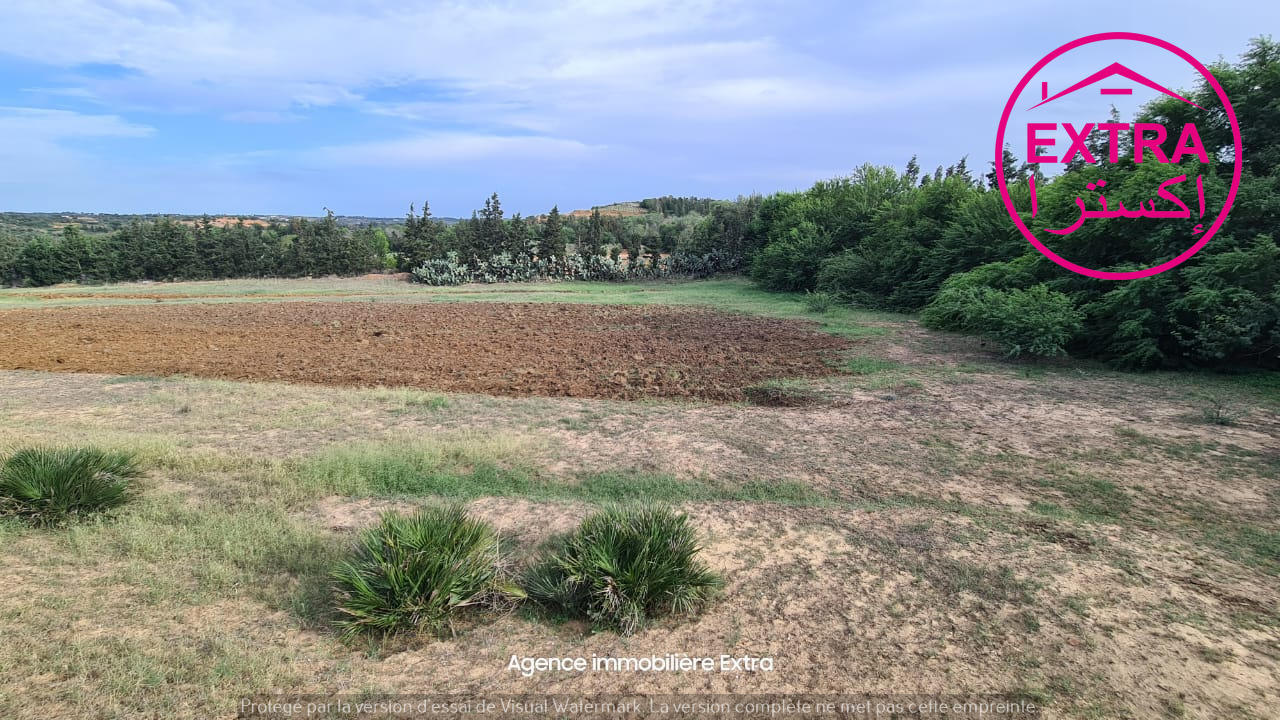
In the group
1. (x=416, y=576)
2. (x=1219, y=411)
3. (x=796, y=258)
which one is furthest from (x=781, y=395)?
(x=796, y=258)

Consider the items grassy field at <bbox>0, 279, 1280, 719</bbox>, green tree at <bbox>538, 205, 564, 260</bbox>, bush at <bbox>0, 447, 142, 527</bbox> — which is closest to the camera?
grassy field at <bbox>0, 279, 1280, 719</bbox>

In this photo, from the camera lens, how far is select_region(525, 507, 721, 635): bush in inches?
131

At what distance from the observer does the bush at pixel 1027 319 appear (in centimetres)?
1005

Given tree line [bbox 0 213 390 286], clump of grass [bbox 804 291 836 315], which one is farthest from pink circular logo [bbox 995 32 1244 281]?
tree line [bbox 0 213 390 286]

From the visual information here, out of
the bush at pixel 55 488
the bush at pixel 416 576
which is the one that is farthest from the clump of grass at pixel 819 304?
the bush at pixel 55 488

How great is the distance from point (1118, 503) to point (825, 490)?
2.31m

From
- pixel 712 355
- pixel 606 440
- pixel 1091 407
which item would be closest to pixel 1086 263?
pixel 1091 407

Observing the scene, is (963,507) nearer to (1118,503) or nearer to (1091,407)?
(1118,503)

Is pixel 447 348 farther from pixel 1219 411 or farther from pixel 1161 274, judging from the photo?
pixel 1161 274

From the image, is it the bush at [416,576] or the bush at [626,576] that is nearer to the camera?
the bush at [416,576]

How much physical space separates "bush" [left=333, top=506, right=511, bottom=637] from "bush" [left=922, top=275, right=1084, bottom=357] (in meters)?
10.00

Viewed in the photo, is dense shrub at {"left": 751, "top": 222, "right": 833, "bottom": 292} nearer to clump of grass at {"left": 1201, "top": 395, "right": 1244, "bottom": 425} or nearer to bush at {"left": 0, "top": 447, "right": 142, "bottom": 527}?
clump of grass at {"left": 1201, "top": 395, "right": 1244, "bottom": 425}

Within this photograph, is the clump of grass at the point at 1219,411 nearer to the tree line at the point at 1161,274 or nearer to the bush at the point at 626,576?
the tree line at the point at 1161,274

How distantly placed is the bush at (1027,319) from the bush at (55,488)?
11963 mm
